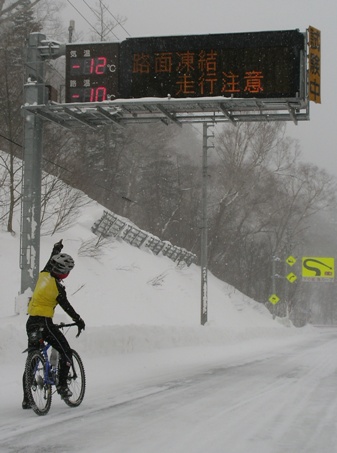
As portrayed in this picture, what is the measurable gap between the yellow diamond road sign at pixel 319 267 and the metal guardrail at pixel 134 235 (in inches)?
894

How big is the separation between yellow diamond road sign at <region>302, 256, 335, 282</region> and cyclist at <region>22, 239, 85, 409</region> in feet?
193

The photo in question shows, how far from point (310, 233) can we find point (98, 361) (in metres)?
94.6

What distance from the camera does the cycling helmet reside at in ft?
28.4

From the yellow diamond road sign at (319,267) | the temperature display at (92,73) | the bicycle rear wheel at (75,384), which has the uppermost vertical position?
the temperature display at (92,73)

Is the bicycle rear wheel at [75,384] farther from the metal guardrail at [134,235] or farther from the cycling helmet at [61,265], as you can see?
the metal guardrail at [134,235]

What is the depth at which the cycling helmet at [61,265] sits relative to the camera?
866 cm

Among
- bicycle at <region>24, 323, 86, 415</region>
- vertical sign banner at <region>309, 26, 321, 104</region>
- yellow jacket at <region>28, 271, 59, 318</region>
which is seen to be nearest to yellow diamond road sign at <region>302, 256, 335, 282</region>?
vertical sign banner at <region>309, 26, 321, 104</region>

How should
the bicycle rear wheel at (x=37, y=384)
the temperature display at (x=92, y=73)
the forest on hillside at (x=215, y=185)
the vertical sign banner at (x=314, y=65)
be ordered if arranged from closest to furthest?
the bicycle rear wheel at (x=37, y=384), the vertical sign banner at (x=314, y=65), the temperature display at (x=92, y=73), the forest on hillside at (x=215, y=185)

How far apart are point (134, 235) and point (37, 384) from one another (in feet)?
107

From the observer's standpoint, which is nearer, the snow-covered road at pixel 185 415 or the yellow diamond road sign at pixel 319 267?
the snow-covered road at pixel 185 415

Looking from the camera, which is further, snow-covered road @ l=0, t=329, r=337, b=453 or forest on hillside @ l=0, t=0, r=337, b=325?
forest on hillside @ l=0, t=0, r=337, b=325

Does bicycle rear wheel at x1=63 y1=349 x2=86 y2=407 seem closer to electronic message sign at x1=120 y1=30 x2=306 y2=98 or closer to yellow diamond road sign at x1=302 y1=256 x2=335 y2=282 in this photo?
electronic message sign at x1=120 y1=30 x2=306 y2=98

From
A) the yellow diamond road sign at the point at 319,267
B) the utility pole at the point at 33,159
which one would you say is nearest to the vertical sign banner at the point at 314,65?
the utility pole at the point at 33,159

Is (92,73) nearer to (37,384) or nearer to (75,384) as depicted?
(75,384)
